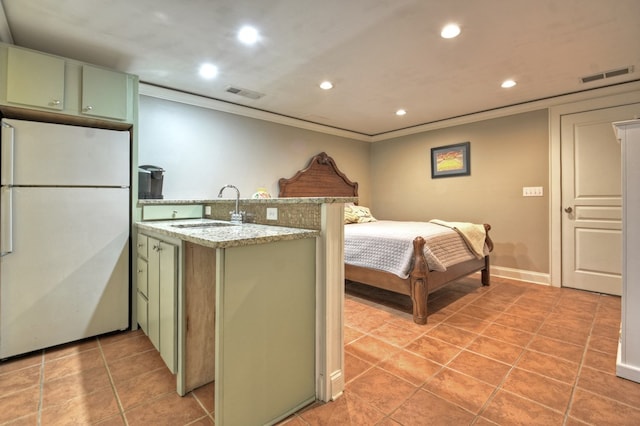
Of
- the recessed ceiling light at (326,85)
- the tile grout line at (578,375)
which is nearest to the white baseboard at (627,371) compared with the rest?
the tile grout line at (578,375)

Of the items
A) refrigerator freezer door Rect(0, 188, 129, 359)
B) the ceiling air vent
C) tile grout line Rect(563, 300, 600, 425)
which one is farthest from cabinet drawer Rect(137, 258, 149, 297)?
tile grout line Rect(563, 300, 600, 425)

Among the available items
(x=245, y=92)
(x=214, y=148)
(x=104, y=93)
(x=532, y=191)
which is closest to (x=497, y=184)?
(x=532, y=191)

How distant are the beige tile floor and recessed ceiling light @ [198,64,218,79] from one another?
92.2 inches

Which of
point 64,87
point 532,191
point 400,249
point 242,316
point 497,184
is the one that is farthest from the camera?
point 497,184

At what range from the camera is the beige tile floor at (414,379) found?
4.78 ft

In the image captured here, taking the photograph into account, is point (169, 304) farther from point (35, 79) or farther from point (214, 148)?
point (214, 148)

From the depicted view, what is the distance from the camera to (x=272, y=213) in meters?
1.90

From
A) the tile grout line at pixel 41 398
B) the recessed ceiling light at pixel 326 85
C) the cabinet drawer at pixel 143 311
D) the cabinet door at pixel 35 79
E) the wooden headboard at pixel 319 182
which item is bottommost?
the tile grout line at pixel 41 398

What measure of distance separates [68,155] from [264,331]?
1981 mm

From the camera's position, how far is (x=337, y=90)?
329 cm

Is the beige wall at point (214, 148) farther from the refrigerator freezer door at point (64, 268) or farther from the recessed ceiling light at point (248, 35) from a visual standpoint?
the recessed ceiling light at point (248, 35)

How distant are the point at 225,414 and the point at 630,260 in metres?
2.31

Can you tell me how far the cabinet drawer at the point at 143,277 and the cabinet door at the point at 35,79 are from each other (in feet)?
4.07

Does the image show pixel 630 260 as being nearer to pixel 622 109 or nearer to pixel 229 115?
pixel 622 109
